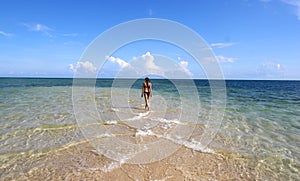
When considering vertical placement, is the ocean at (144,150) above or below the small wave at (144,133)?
below

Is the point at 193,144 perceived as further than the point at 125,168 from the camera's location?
Yes

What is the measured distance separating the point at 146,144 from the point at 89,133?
278 cm

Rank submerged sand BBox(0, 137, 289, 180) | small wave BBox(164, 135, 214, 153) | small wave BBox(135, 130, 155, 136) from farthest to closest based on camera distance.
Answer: small wave BBox(135, 130, 155, 136)
small wave BBox(164, 135, 214, 153)
submerged sand BBox(0, 137, 289, 180)

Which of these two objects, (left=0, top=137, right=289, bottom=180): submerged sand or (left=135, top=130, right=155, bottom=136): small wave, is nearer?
(left=0, top=137, right=289, bottom=180): submerged sand

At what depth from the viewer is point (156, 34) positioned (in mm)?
9328

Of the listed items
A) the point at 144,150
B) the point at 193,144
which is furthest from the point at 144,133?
the point at 193,144

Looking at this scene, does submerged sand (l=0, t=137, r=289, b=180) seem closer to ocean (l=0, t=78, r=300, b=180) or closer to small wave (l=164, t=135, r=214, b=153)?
ocean (l=0, t=78, r=300, b=180)

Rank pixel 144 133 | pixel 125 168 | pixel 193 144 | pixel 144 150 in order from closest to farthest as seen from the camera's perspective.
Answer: pixel 125 168 → pixel 144 150 → pixel 193 144 → pixel 144 133

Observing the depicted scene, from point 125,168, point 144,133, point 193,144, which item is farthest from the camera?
point 144,133

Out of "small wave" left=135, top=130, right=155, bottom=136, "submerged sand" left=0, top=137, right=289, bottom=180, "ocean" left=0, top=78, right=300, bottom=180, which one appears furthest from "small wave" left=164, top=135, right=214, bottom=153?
"small wave" left=135, top=130, right=155, bottom=136

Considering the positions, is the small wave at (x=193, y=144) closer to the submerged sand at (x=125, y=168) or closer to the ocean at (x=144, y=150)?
the ocean at (x=144, y=150)

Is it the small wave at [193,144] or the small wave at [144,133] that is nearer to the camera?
the small wave at [193,144]

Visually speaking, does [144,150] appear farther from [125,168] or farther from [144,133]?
[144,133]

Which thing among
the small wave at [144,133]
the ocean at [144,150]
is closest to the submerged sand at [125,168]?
the ocean at [144,150]
